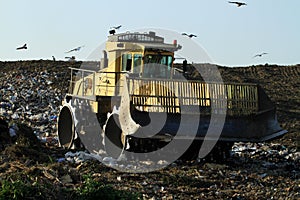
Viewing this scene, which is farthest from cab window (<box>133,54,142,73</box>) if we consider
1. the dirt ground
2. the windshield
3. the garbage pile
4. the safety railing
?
the garbage pile

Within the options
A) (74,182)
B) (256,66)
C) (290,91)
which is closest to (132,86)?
(74,182)

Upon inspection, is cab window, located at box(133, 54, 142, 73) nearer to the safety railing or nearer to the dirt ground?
the safety railing

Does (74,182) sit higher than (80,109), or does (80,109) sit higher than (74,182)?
(80,109)

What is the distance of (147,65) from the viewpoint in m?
13.3

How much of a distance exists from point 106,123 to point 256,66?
2319 cm

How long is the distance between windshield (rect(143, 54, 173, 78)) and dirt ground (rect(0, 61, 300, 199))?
89.0 inches

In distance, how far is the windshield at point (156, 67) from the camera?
13.3m

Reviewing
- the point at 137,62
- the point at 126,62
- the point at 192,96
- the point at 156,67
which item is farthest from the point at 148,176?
the point at 126,62

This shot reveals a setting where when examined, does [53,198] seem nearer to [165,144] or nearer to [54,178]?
[54,178]

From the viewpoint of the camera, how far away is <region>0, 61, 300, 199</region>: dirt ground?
7.57 metres

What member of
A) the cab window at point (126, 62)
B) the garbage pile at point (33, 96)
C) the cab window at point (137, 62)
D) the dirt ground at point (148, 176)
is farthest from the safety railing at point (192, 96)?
the garbage pile at point (33, 96)

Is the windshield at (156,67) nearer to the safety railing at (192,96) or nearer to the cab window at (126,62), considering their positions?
the cab window at (126,62)

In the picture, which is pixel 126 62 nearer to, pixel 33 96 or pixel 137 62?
pixel 137 62

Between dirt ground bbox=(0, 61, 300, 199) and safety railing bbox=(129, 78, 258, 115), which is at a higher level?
safety railing bbox=(129, 78, 258, 115)
